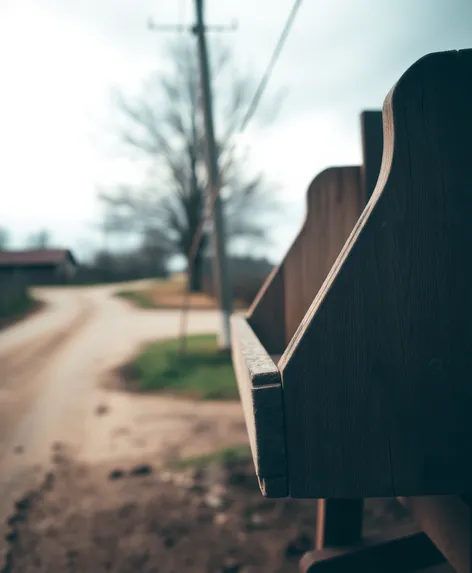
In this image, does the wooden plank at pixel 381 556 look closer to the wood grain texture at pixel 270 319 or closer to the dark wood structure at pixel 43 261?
the wood grain texture at pixel 270 319

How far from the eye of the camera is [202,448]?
13.2 feet

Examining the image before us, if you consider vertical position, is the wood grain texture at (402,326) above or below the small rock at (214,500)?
above

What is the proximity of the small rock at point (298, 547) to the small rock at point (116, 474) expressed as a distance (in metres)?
1.46

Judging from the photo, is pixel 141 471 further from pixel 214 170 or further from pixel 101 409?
pixel 214 170

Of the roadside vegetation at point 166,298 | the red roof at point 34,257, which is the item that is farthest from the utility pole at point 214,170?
the roadside vegetation at point 166,298

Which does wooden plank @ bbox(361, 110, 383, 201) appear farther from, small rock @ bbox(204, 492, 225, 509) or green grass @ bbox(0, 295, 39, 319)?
green grass @ bbox(0, 295, 39, 319)

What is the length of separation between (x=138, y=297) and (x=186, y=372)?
13.2m

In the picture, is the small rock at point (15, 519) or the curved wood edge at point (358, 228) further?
the small rock at point (15, 519)

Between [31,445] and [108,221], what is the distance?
13201 mm

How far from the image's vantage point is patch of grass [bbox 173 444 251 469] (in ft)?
11.9

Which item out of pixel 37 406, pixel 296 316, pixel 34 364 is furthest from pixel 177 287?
pixel 296 316

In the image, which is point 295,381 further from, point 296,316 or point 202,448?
point 202,448

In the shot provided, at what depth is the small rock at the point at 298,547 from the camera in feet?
8.02

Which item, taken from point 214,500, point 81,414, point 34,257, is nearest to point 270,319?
point 214,500
